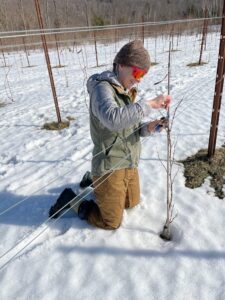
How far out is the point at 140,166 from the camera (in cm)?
320

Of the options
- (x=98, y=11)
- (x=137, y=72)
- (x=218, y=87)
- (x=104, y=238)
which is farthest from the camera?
(x=98, y=11)

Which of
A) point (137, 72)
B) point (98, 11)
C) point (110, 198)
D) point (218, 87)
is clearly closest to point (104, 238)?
point (110, 198)

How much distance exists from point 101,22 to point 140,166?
32770 millimetres

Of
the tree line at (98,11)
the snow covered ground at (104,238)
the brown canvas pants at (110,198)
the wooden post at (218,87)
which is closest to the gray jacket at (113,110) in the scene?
the brown canvas pants at (110,198)

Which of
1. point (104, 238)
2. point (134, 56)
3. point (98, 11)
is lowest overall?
point (104, 238)

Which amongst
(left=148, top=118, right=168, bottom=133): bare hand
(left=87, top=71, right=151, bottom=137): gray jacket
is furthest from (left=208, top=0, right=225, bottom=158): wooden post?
(left=87, top=71, right=151, bottom=137): gray jacket

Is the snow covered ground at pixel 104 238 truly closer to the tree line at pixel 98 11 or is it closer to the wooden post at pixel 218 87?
the wooden post at pixel 218 87

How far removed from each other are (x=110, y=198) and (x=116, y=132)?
0.50m

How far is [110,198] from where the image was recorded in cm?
211

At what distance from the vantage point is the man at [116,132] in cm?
174

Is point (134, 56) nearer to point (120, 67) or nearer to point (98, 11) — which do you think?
point (120, 67)

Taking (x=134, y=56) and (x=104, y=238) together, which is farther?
(x=104, y=238)

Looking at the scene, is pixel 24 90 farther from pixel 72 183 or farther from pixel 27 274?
pixel 27 274

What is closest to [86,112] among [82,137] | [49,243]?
[82,137]
